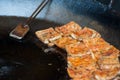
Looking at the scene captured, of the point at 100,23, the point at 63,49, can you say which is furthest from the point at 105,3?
the point at 63,49

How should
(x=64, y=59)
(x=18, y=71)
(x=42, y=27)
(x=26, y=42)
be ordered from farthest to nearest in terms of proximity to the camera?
(x=42, y=27) → (x=26, y=42) → (x=64, y=59) → (x=18, y=71)

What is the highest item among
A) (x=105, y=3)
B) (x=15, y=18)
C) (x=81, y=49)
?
(x=105, y=3)

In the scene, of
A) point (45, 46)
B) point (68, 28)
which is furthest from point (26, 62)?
point (68, 28)

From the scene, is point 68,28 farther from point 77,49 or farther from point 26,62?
point 26,62

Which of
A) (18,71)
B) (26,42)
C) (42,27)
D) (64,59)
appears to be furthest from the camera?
(42,27)

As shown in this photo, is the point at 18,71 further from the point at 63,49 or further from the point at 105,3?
the point at 105,3

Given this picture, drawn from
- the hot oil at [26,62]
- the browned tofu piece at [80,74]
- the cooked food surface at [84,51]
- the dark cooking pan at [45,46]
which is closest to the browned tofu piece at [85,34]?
the cooked food surface at [84,51]

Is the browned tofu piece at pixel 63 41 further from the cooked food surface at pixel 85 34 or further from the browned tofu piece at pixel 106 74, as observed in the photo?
the browned tofu piece at pixel 106 74
